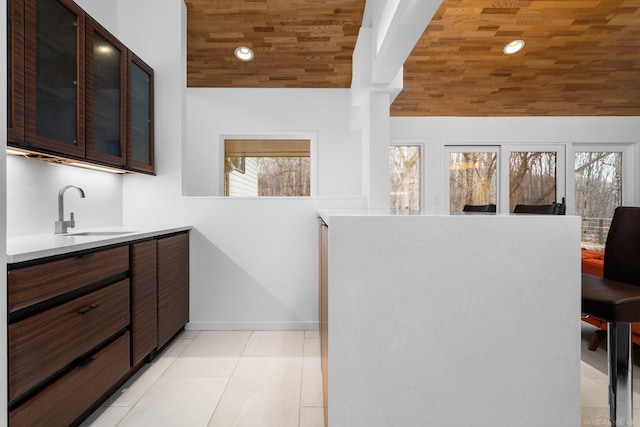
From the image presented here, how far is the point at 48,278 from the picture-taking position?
1.30m

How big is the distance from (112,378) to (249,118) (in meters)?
3.25

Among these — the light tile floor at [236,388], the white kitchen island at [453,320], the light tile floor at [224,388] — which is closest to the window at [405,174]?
the light tile floor at [236,388]

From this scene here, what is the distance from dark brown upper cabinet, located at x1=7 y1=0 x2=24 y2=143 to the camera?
147 centimetres

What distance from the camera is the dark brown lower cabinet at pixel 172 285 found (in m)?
2.27

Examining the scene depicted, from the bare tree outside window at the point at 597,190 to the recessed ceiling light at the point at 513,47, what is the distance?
2139mm

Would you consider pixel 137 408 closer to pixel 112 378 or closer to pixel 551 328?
pixel 112 378

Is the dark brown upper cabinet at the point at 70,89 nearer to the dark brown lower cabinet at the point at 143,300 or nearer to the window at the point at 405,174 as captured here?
the dark brown lower cabinet at the point at 143,300

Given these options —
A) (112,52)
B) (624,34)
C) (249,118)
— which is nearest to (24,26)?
(112,52)

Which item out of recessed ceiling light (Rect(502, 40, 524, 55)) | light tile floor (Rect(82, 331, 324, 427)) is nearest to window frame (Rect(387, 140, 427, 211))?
recessed ceiling light (Rect(502, 40, 524, 55))

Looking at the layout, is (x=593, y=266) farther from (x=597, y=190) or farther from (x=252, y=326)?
(x=597, y=190)

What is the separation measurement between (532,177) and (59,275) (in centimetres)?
543

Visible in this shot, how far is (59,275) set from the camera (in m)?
1.36

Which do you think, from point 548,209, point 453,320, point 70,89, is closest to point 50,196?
point 70,89

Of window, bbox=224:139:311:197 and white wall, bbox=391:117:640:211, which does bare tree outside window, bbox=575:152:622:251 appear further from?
window, bbox=224:139:311:197
